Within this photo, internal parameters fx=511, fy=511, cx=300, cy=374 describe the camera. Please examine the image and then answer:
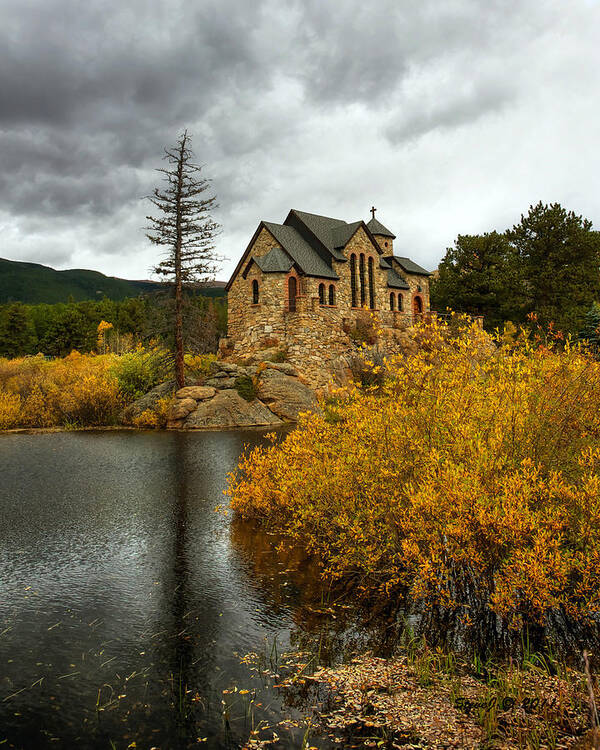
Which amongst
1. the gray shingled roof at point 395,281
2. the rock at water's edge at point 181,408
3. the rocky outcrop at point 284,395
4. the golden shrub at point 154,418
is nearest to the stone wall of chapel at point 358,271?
the gray shingled roof at point 395,281

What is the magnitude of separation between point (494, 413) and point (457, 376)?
85 centimetres

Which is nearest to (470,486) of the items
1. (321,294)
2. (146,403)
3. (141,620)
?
(141,620)

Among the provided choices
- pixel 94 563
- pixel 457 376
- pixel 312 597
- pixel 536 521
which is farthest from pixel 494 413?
pixel 94 563

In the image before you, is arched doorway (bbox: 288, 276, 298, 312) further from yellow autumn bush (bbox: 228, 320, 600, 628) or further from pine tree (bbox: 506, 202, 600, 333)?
yellow autumn bush (bbox: 228, 320, 600, 628)

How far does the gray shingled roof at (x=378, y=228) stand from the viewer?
1698 inches

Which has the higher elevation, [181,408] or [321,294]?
[321,294]

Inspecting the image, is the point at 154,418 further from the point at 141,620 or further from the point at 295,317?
the point at 141,620

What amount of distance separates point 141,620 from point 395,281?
37142 mm

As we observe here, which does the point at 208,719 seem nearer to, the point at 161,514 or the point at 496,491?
the point at 496,491

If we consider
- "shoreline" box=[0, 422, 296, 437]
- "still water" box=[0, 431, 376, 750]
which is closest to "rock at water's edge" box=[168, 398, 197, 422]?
"shoreline" box=[0, 422, 296, 437]

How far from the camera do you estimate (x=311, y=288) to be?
34062 millimetres

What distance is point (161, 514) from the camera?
961 centimetres

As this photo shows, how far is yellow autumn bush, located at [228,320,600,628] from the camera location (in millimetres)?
4570

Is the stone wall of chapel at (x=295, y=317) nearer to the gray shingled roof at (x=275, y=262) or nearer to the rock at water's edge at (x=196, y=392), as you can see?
the gray shingled roof at (x=275, y=262)
